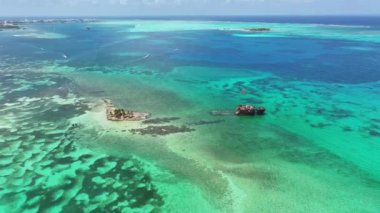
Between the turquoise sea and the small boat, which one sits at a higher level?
the small boat

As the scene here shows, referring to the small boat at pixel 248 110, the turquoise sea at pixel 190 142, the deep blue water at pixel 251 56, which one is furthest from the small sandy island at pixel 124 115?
the deep blue water at pixel 251 56

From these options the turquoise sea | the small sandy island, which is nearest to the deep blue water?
the turquoise sea

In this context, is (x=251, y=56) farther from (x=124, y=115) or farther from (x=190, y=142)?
(x=190, y=142)

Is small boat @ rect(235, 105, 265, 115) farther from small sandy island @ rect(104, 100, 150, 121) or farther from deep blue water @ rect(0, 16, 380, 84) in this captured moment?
deep blue water @ rect(0, 16, 380, 84)

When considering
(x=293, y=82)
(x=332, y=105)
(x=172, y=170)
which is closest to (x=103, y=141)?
(x=172, y=170)

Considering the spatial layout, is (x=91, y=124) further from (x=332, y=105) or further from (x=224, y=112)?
(x=332, y=105)

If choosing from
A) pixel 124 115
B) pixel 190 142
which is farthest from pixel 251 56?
pixel 190 142

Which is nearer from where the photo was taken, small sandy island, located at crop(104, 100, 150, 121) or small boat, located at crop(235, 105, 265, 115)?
small sandy island, located at crop(104, 100, 150, 121)

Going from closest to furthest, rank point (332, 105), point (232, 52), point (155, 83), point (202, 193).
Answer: point (202, 193) → point (332, 105) → point (155, 83) → point (232, 52)
